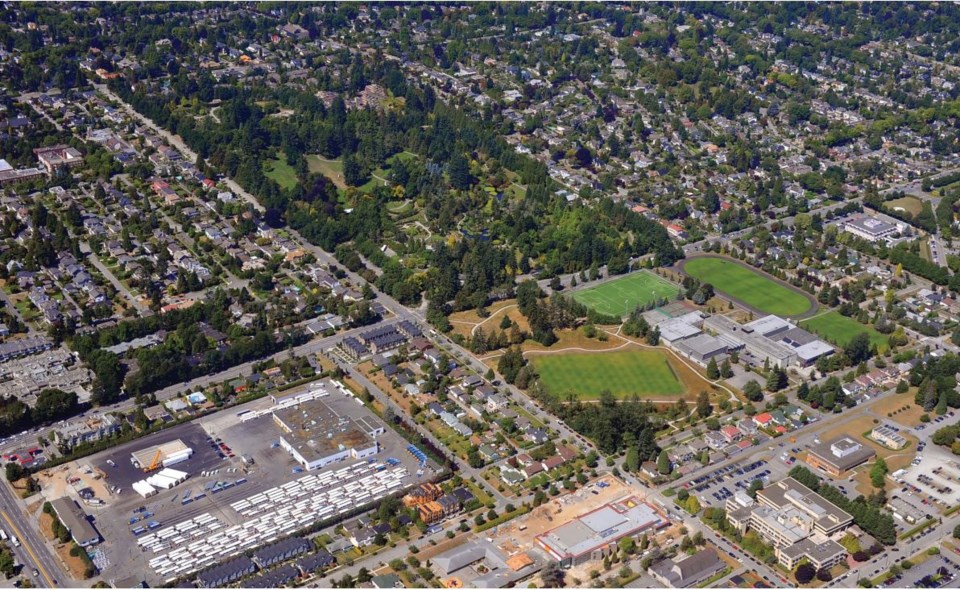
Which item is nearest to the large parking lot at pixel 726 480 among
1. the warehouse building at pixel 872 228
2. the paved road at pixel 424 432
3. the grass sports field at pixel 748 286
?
the paved road at pixel 424 432

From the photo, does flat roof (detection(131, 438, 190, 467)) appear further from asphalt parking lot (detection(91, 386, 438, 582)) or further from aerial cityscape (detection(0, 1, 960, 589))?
asphalt parking lot (detection(91, 386, 438, 582))

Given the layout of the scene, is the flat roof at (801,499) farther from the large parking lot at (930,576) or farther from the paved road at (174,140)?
the paved road at (174,140)

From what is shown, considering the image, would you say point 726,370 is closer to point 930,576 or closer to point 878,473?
point 878,473

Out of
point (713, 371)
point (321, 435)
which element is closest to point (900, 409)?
point (713, 371)

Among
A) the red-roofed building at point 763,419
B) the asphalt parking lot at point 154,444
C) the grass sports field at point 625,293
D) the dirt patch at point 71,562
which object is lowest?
the dirt patch at point 71,562

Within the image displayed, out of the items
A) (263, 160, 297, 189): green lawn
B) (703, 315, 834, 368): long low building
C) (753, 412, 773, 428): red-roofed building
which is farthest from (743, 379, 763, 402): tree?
(263, 160, 297, 189): green lawn
